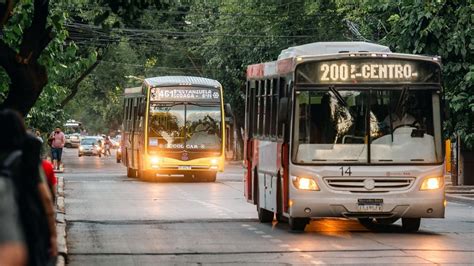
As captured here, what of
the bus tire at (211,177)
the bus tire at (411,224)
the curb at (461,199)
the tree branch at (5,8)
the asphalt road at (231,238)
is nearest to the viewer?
the tree branch at (5,8)

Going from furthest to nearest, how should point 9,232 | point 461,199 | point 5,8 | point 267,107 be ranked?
1. point 461,199
2. point 267,107
3. point 5,8
4. point 9,232

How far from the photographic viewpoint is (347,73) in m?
20.1

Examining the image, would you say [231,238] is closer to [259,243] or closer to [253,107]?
[259,243]

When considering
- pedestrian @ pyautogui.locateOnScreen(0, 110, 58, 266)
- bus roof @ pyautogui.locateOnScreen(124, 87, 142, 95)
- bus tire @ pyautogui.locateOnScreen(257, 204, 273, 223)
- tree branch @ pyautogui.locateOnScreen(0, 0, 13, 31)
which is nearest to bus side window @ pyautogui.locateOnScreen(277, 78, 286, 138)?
bus tire @ pyautogui.locateOnScreen(257, 204, 273, 223)

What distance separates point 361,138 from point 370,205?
3.39 feet

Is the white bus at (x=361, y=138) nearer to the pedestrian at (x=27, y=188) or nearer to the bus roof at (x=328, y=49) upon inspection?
the bus roof at (x=328, y=49)

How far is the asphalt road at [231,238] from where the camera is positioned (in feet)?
53.0

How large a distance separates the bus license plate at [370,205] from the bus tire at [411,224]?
3.49 feet

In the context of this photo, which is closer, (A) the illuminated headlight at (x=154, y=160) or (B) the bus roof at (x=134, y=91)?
(A) the illuminated headlight at (x=154, y=160)

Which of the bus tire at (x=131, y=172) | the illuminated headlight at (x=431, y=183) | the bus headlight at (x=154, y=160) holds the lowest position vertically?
the bus tire at (x=131, y=172)

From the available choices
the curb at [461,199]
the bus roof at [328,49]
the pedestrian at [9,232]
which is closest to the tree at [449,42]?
the curb at [461,199]

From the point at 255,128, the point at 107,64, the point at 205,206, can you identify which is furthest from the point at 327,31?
the point at 255,128

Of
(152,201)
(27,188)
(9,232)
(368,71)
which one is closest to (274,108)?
(368,71)

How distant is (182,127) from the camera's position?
4172 centimetres
